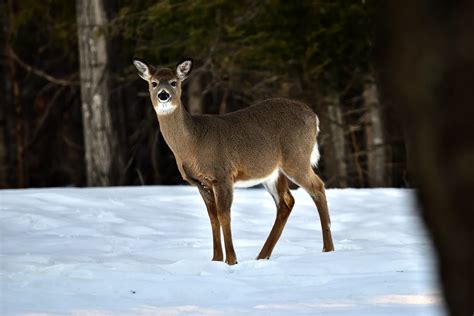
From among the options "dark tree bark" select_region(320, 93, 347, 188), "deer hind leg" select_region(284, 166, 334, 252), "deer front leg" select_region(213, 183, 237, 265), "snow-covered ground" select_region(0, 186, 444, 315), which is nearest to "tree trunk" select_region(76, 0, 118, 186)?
"snow-covered ground" select_region(0, 186, 444, 315)

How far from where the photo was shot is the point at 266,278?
7.32 meters

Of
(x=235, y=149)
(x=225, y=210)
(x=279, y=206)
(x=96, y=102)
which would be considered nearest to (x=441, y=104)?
(x=225, y=210)

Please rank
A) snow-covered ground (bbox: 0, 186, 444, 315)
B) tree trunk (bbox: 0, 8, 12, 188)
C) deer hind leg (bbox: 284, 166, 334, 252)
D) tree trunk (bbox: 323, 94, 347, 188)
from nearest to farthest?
1. snow-covered ground (bbox: 0, 186, 444, 315)
2. deer hind leg (bbox: 284, 166, 334, 252)
3. tree trunk (bbox: 323, 94, 347, 188)
4. tree trunk (bbox: 0, 8, 12, 188)

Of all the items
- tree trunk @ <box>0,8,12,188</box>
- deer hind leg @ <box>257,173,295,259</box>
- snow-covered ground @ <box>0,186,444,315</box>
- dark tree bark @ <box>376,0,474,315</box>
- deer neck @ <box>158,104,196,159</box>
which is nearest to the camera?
dark tree bark @ <box>376,0,474,315</box>

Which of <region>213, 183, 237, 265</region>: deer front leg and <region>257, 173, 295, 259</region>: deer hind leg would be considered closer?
<region>213, 183, 237, 265</region>: deer front leg

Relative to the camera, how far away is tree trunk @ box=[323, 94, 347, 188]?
18.8m

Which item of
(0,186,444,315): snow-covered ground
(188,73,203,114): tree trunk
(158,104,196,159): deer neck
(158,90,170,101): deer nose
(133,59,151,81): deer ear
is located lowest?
(188,73,203,114): tree trunk

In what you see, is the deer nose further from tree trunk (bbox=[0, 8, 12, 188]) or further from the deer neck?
tree trunk (bbox=[0, 8, 12, 188])

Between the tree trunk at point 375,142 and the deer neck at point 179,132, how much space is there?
1001cm

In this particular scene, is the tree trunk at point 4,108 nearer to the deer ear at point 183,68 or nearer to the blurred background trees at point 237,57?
the blurred background trees at point 237,57

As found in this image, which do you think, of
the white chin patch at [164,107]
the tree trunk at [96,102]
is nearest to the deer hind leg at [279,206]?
the white chin patch at [164,107]

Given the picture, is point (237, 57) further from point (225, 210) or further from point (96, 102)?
point (225, 210)

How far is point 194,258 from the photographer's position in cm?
866

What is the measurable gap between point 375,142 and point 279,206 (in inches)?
380
